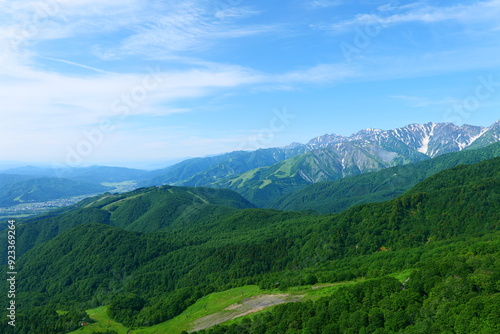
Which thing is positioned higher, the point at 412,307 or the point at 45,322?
the point at 412,307

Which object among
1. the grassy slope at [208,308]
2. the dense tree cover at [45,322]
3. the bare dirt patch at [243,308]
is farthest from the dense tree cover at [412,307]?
the dense tree cover at [45,322]

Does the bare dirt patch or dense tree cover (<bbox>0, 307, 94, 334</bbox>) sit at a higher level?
the bare dirt patch

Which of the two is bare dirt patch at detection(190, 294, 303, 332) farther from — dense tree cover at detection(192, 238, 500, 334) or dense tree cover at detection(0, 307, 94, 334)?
dense tree cover at detection(0, 307, 94, 334)

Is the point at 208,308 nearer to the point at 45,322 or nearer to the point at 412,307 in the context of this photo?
the point at 412,307

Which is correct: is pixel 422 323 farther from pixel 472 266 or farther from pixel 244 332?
pixel 244 332

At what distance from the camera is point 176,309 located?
421 ft

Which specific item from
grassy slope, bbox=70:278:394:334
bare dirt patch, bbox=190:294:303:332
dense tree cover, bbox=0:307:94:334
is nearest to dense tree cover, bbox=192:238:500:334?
bare dirt patch, bbox=190:294:303:332

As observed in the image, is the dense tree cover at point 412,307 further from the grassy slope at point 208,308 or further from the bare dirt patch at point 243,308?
the grassy slope at point 208,308

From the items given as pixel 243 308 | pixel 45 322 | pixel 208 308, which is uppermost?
pixel 243 308

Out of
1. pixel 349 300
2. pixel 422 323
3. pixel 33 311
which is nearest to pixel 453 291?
pixel 422 323

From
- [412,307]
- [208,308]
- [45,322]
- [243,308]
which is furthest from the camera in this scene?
[45,322]

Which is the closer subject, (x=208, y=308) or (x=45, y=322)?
(x=208, y=308)

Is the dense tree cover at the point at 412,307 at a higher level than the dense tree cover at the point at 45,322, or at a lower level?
higher

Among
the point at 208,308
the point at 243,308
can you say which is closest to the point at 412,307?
the point at 243,308
